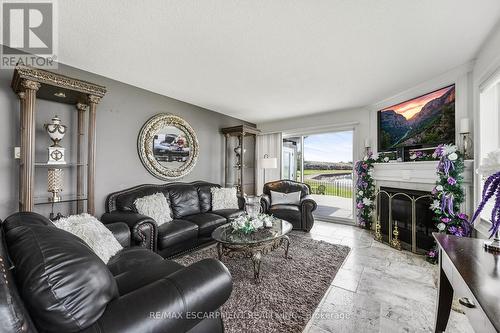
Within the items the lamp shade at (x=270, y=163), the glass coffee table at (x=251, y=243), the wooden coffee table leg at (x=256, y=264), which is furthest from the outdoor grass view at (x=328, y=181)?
the wooden coffee table leg at (x=256, y=264)

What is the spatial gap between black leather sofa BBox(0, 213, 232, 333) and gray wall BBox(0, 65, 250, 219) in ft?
5.59

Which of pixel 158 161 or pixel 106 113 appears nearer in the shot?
pixel 106 113

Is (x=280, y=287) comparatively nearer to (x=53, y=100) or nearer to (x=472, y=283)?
(x=472, y=283)

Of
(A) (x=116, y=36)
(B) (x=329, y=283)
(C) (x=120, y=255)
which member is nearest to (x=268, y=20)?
(A) (x=116, y=36)

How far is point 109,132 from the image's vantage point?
3023 millimetres

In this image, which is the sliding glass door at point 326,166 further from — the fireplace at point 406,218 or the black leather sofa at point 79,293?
the black leather sofa at point 79,293

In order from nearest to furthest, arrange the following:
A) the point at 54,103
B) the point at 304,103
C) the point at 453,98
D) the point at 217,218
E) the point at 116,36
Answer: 1. the point at 116,36
2. the point at 54,103
3. the point at 453,98
4. the point at 217,218
5. the point at 304,103

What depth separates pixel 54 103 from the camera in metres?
2.57

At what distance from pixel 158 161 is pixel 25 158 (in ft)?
5.59

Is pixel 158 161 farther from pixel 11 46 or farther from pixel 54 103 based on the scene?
pixel 11 46

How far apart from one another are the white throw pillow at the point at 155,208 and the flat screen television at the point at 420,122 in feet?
12.5

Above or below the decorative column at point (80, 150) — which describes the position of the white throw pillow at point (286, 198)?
below

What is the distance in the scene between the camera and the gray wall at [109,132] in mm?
2236

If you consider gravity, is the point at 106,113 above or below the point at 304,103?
below
